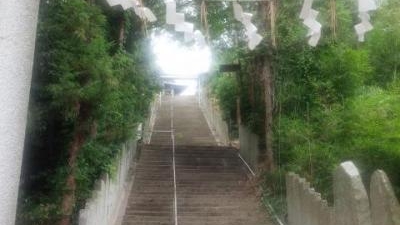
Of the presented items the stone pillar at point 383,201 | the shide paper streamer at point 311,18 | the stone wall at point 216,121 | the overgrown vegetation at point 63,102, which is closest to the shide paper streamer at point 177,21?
the shide paper streamer at point 311,18

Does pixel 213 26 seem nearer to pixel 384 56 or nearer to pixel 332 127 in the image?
pixel 384 56

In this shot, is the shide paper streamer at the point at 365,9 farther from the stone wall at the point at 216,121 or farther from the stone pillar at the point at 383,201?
the stone wall at the point at 216,121

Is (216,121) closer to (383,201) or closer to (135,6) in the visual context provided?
(383,201)

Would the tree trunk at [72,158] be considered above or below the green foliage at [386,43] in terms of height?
below

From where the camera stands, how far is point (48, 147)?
589 centimetres

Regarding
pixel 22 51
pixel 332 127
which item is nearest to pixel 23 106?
pixel 22 51

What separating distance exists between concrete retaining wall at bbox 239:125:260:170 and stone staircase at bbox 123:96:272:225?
278mm

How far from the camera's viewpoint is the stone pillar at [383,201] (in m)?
3.99

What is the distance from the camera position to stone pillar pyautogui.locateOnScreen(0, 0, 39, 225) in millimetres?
2178

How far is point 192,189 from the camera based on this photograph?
38.2 feet

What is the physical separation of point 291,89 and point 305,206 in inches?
181

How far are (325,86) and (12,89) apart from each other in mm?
9244

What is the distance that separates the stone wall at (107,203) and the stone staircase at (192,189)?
204mm

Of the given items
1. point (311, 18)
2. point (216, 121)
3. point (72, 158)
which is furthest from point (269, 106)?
point (216, 121)
